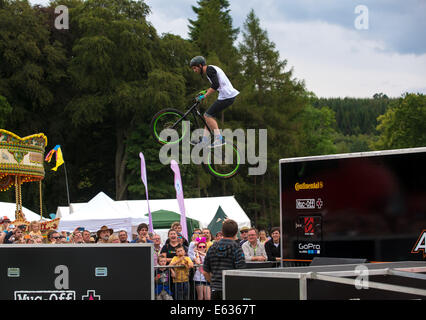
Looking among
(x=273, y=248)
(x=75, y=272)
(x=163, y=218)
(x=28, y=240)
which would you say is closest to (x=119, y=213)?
(x=163, y=218)

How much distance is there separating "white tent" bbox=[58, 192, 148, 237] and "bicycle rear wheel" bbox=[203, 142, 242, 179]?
997 centimetres

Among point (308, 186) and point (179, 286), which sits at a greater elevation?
point (308, 186)

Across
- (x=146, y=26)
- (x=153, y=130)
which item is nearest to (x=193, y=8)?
(x=146, y=26)

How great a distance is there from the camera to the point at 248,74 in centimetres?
4803

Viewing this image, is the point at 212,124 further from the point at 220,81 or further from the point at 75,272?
the point at 75,272

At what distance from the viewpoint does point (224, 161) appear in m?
11.6

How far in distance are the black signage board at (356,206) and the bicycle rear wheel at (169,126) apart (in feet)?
5.69

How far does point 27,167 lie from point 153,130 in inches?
500

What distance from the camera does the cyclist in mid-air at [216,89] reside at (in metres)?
9.16

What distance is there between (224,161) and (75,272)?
5166 mm

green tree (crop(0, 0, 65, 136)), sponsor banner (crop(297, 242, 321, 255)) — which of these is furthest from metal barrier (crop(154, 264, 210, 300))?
green tree (crop(0, 0, 65, 136))

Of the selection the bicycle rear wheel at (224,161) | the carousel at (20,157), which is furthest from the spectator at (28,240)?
the carousel at (20,157)

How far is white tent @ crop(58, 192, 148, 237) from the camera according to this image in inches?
826

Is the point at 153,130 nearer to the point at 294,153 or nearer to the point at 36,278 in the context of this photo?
the point at 36,278
